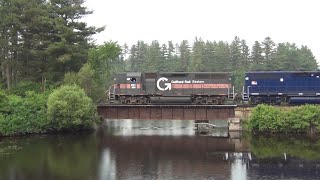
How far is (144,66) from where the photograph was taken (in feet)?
371

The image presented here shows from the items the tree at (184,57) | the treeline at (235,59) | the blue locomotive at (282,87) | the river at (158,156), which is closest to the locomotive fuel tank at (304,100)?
the blue locomotive at (282,87)

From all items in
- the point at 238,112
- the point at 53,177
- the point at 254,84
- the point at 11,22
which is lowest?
the point at 53,177

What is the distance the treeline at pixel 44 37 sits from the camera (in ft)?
180

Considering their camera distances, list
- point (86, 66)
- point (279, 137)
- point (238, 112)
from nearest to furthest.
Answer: point (279, 137), point (238, 112), point (86, 66)

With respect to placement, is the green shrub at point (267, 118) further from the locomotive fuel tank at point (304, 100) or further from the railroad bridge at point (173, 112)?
the locomotive fuel tank at point (304, 100)

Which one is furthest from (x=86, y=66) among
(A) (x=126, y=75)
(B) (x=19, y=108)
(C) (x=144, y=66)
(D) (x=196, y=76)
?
(C) (x=144, y=66)

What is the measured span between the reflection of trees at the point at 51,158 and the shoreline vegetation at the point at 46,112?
8.29 ft

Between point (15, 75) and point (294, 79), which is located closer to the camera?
point (294, 79)

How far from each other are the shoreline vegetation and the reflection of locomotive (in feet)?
16.3

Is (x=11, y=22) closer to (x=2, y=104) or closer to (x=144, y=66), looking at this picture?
(x=2, y=104)

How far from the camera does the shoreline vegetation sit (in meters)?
43.8

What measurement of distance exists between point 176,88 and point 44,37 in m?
22.1

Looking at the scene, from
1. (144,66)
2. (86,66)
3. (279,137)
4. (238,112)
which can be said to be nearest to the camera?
(279,137)

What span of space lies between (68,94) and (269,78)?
23.3 meters
